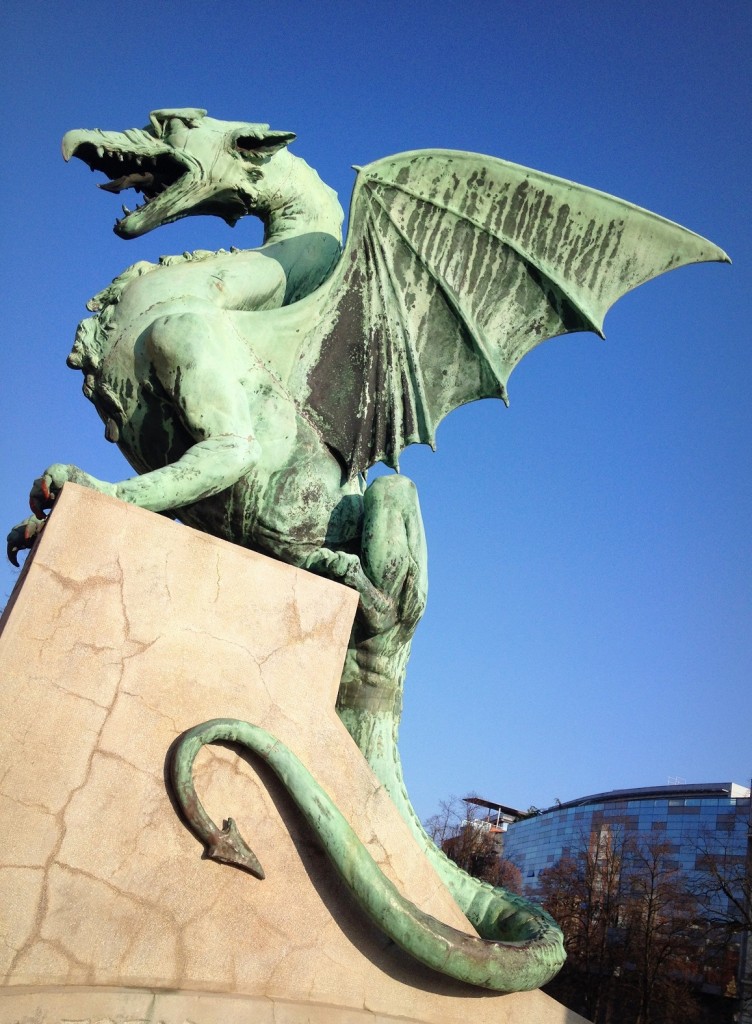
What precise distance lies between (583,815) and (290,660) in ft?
170

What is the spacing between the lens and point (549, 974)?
3002 millimetres

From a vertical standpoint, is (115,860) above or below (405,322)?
below

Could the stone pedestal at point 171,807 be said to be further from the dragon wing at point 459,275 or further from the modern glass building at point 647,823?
the modern glass building at point 647,823

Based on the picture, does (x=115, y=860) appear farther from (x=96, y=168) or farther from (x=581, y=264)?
(x=581, y=264)

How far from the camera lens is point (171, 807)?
8.41ft

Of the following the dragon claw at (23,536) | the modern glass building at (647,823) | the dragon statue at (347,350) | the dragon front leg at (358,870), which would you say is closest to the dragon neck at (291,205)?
the dragon statue at (347,350)

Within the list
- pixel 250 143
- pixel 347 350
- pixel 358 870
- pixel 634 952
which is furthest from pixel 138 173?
pixel 634 952

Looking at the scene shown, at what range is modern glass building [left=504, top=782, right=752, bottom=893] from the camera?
4084 centimetres

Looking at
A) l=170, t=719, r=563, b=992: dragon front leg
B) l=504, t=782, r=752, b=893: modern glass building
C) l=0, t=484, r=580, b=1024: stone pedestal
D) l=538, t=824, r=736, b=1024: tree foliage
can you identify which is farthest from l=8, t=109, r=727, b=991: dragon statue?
l=504, t=782, r=752, b=893: modern glass building

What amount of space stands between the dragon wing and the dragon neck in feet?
0.81

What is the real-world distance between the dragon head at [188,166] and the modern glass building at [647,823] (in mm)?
35284

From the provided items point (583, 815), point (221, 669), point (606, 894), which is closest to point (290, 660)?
point (221, 669)

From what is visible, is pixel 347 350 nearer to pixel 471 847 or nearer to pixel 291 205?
pixel 291 205

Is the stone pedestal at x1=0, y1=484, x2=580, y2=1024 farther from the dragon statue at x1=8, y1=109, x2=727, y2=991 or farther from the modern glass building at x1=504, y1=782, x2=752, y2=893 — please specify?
the modern glass building at x1=504, y1=782, x2=752, y2=893
